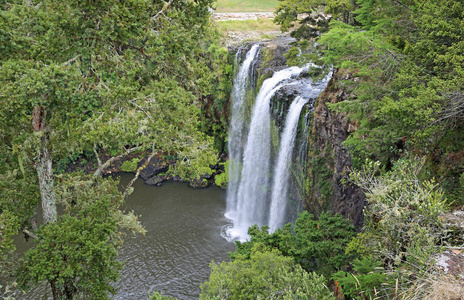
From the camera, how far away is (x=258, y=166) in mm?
19094

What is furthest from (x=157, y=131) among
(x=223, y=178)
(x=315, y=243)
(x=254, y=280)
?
(x=223, y=178)

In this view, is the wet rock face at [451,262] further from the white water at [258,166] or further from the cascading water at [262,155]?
the white water at [258,166]

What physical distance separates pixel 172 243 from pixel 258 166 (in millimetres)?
5990

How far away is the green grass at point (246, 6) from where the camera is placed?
3722 centimetres

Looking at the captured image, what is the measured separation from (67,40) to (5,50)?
118 centimetres

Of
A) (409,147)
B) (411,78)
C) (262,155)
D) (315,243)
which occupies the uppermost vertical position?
(411,78)

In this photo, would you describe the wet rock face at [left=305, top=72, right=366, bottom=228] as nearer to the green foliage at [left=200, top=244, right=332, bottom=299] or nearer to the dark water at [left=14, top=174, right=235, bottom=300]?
the green foliage at [left=200, top=244, right=332, bottom=299]

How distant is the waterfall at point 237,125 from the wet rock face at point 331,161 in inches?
295

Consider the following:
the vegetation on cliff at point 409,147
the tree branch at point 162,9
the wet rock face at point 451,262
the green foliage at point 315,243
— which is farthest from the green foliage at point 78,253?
the wet rock face at point 451,262

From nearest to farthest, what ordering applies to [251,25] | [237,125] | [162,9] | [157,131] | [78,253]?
[78,253] → [157,131] → [162,9] → [237,125] → [251,25]

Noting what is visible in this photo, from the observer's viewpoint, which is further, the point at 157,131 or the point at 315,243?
the point at 315,243

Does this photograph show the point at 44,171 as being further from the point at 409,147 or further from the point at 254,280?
the point at 409,147

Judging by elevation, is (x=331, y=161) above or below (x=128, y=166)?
above

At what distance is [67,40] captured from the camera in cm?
756
